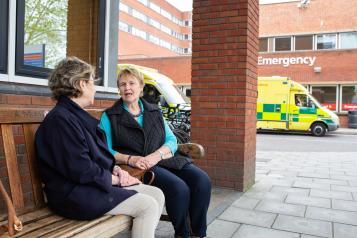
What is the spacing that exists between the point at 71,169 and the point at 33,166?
1.37 feet

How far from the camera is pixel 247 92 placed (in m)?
5.04

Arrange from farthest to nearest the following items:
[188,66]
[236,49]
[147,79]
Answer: [188,66] → [147,79] → [236,49]

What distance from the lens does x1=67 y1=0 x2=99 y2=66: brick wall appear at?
4281 millimetres

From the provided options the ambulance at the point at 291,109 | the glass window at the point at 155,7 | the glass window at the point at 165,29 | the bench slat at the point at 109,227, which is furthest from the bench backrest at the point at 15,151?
the glass window at the point at 165,29

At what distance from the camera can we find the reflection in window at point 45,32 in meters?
3.57

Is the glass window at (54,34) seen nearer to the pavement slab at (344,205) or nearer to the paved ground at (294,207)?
the paved ground at (294,207)

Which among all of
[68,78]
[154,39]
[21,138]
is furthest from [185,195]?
[154,39]

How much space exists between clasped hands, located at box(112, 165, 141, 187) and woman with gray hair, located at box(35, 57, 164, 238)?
146 millimetres

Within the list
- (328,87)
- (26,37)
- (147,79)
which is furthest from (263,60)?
(26,37)

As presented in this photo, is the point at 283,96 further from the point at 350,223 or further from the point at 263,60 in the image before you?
the point at 350,223

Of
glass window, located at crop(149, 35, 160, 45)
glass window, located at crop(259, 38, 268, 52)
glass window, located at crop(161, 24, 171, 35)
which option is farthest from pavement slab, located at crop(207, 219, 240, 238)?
glass window, located at crop(161, 24, 171, 35)

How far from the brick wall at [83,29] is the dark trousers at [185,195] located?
199cm

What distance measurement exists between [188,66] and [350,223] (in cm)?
2414

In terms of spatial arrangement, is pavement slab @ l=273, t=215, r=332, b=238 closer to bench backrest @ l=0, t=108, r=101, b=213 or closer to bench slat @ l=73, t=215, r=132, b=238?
bench slat @ l=73, t=215, r=132, b=238
